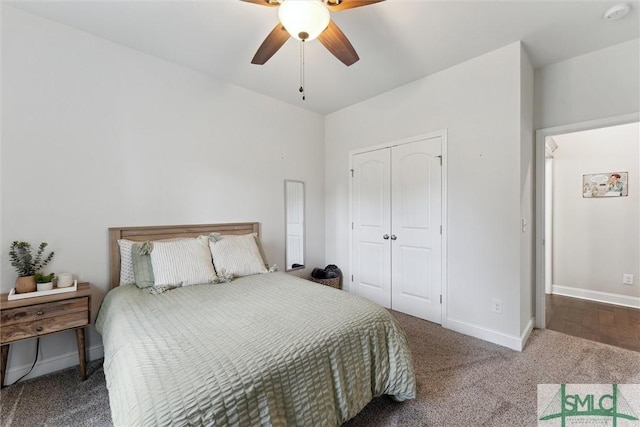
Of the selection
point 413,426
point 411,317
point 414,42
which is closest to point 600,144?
point 414,42

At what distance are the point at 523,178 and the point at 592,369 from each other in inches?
60.4

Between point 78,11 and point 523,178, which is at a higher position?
point 78,11

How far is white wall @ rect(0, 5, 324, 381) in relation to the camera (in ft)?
6.31

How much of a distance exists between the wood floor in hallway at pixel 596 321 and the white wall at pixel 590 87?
2.03 metres

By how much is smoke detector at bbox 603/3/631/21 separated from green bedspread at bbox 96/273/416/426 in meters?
2.67

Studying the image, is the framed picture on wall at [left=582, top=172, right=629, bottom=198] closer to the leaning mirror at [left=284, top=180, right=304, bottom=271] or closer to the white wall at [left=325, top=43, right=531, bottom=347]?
the white wall at [left=325, top=43, right=531, bottom=347]

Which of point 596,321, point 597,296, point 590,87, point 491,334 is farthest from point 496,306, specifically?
point 597,296

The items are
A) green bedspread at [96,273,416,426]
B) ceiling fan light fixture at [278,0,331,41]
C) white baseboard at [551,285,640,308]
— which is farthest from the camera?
white baseboard at [551,285,640,308]

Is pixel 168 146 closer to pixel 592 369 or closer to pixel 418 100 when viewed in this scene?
pixel 418 100

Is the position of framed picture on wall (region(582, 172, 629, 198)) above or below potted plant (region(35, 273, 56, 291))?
above

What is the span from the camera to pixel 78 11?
1.96 metres

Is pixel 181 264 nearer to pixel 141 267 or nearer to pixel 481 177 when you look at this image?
pixel 141 267

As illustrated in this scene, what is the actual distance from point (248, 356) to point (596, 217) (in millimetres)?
4619

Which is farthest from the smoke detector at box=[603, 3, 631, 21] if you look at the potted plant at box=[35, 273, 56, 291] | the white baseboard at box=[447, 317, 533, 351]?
the potted plant at box=[35, 273, 56, 291]
